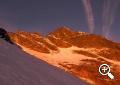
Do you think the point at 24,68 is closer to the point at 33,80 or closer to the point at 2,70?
the point at 33,80

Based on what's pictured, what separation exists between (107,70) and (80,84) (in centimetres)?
231

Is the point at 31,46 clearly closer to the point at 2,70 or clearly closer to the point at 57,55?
the point at 57,55

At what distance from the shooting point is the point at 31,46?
7717 inches

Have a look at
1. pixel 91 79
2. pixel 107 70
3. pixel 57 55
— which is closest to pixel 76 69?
pixel 91 79

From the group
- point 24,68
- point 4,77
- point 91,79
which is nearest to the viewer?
point 4,77

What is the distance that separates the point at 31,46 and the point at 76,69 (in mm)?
59188

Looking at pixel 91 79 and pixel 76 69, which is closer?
pixel 91 79

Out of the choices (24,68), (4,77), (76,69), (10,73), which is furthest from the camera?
(76,69)

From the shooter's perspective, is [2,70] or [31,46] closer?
[2,70]

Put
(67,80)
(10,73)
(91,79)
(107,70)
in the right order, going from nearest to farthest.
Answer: (10,73) < (67,80) < (107,70) < (91,79)

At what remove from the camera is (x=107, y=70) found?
11406 mm

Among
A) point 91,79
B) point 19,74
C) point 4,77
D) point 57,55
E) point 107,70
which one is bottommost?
point 4,77

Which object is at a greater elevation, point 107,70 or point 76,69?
point 76,69

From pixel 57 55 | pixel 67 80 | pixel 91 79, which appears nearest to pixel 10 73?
pixel 67 80
